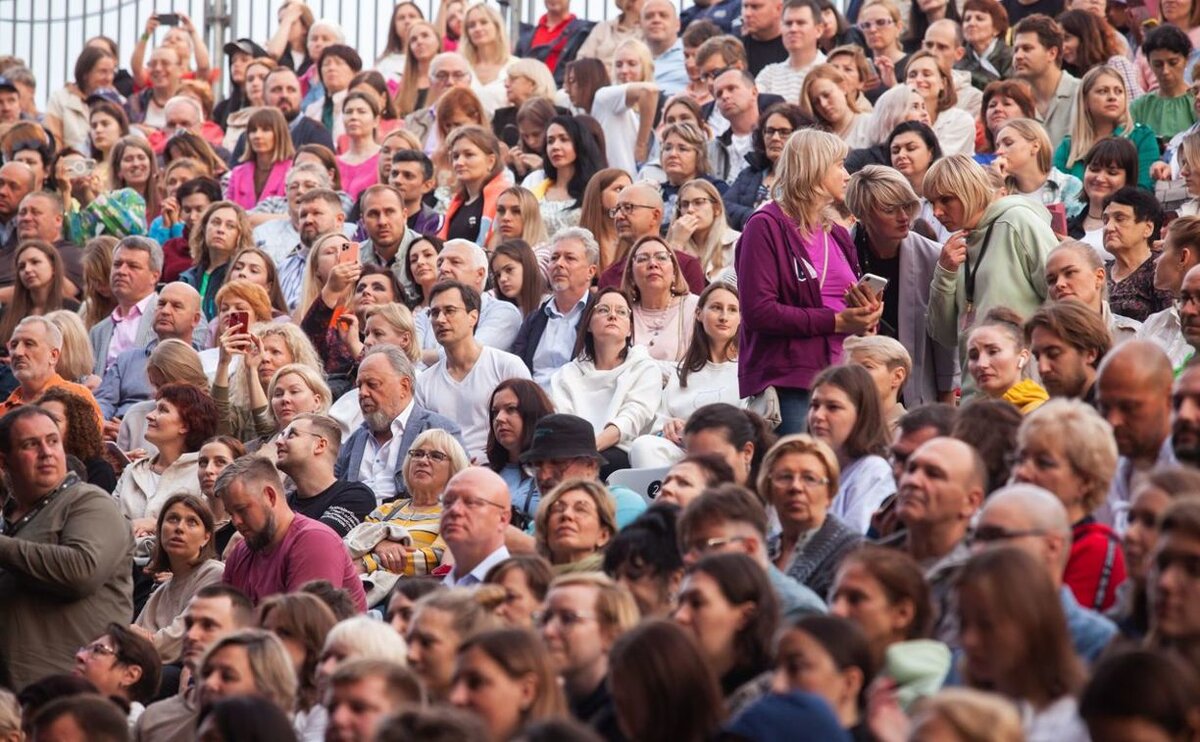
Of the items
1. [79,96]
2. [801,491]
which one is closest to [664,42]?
[79,96]

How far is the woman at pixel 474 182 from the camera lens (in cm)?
1341

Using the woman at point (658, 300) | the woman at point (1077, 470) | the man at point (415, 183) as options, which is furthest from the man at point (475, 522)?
the man at point (415, 183)

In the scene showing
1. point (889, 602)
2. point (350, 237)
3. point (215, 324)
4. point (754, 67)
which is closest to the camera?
point (889, 602)

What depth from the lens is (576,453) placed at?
912 cm

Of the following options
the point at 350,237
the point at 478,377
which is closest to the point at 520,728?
the point at 478,377

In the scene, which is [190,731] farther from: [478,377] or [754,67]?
[754,67]

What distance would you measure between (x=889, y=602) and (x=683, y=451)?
4110mm

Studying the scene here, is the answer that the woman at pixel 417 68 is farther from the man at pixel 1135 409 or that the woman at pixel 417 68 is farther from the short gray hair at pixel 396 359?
the man at pixel 1135 409

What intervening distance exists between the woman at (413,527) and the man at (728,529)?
266 cm

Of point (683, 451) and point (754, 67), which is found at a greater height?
point (754, 67)

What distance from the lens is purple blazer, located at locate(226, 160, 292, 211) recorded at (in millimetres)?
15172

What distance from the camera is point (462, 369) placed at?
11.0m

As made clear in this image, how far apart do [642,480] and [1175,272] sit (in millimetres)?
2384

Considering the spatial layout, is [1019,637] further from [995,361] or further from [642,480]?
[642,480]
